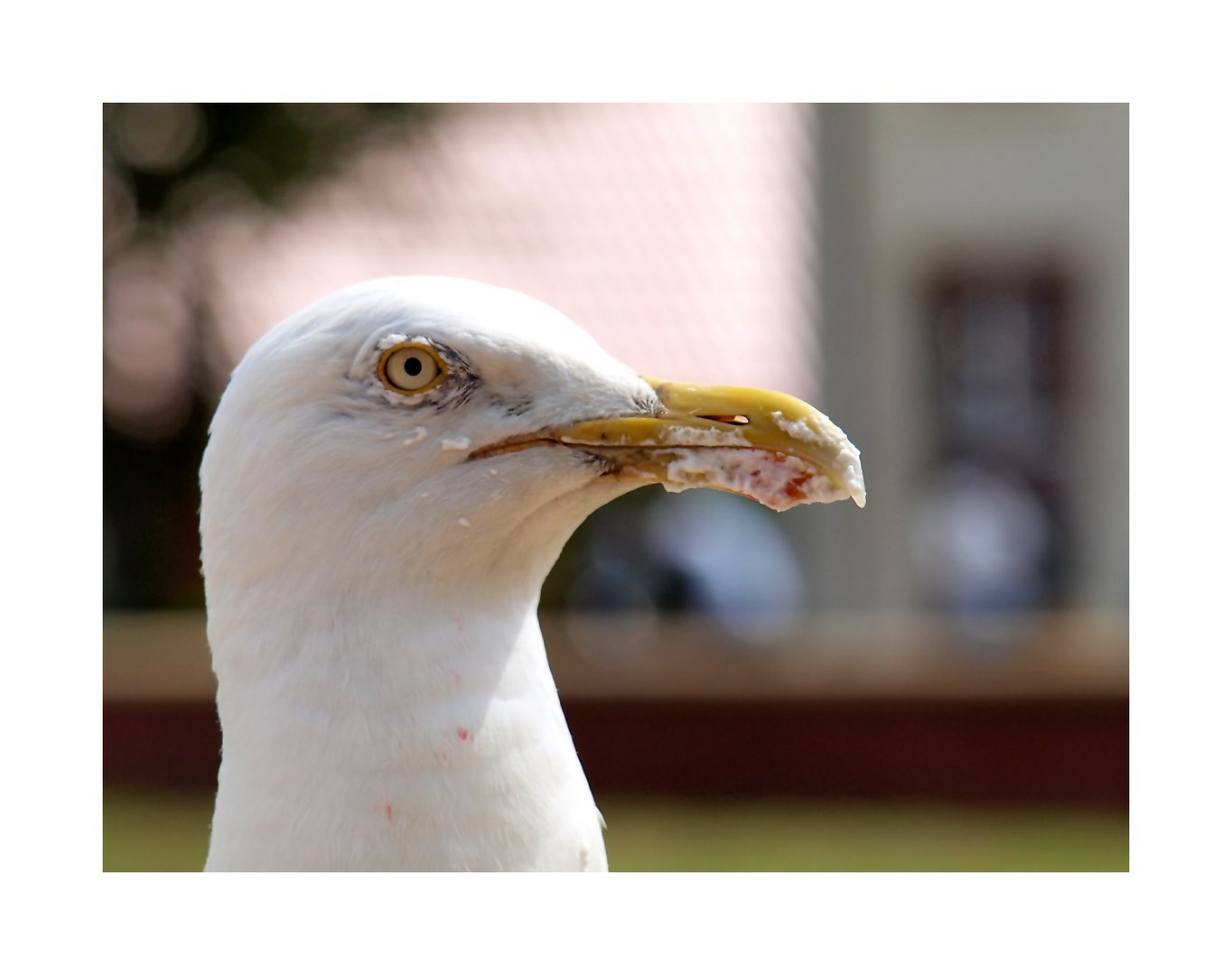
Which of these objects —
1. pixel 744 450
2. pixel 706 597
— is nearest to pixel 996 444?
pixel 706 597

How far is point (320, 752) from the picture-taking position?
2.65 meters

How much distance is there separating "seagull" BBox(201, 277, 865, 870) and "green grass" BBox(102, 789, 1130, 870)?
13.0 feet

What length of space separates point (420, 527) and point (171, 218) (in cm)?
629

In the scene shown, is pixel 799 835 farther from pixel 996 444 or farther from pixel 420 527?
pixel 420 527

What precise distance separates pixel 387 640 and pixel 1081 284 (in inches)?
433

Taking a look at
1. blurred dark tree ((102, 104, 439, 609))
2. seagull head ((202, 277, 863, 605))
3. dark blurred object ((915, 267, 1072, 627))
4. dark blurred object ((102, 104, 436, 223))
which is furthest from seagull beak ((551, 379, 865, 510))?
dark blurred object ((915, 267, 1072, 627))

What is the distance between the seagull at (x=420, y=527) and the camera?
2.64m

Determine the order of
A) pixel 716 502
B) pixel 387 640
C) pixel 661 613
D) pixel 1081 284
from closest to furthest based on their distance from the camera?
pixel 387 640 < pixel 661 613 < pixel 716 502 < pixel 1081 284

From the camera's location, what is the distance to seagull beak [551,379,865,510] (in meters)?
2.69

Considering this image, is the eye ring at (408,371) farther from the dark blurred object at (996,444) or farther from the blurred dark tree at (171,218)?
the dark blurred object at (996,444)

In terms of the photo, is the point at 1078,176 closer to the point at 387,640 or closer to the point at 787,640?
the point at 787,640

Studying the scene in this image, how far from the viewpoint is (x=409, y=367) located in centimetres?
267

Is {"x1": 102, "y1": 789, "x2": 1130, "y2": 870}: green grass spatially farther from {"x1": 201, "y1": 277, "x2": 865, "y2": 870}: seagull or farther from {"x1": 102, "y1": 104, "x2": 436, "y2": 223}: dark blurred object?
{"x1": 201, "y1": 277, "x2": 865, "y2": 870}: seagull

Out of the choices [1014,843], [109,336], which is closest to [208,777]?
[109,336]
